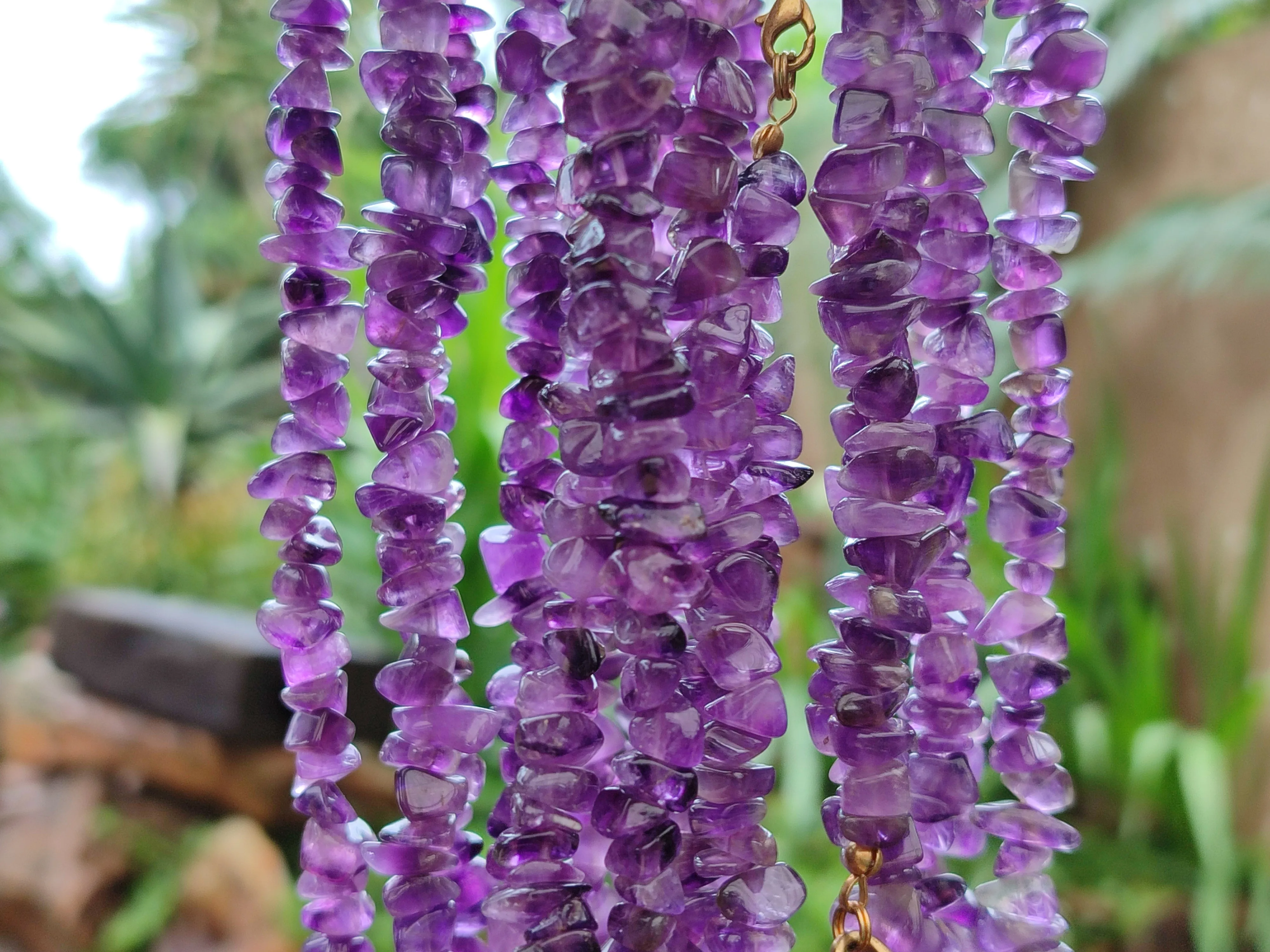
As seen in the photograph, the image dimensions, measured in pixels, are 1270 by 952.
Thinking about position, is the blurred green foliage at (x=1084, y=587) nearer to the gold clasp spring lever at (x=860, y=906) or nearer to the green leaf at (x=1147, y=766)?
the green leaf at (x=1147, y=766)

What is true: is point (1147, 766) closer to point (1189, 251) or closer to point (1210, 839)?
point (1210, 839)

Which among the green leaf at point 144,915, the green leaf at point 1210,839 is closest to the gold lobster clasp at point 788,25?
the green leaf at point 1210,839

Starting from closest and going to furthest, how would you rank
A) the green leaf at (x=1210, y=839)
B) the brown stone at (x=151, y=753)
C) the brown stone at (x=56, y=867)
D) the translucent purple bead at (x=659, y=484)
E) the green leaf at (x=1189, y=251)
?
the translucent purple bead at (x=659, y=484)
the green leaf at (x=1210, y=839)
the green leaf at (x=1189, y=251)
the brown stone at (x=56, y=867)
the brown stone at (x=151, y=753)

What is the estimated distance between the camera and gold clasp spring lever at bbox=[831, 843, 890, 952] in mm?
252

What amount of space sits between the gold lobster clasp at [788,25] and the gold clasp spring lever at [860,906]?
0.70 feet

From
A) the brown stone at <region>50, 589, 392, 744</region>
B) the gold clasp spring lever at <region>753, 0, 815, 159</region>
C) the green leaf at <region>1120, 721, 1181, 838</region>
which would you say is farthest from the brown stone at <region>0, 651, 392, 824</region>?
the gold clasp spring lever at <region>753, 0, 815, 159</region>

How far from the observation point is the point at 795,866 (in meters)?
0.82

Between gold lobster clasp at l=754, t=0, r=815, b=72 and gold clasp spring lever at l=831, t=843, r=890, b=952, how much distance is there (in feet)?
0.70

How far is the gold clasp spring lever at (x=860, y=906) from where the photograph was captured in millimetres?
252

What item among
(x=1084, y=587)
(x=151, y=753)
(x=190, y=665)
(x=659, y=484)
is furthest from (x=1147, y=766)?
(x=151, y=753)

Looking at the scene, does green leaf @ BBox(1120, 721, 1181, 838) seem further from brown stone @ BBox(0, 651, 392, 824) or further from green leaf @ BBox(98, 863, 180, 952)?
green leaf @ BBox(98, 863, 180, 952)

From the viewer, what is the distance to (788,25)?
0.28 meters

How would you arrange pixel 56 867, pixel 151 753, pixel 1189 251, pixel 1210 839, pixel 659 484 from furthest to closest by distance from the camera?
pixel 151 753, pixel 56 867, pixel 1189 251, pixel 1210 839, pixel 659 484

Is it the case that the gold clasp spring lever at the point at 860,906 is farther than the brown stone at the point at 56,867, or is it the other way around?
the brown stone at the point at 56,867
